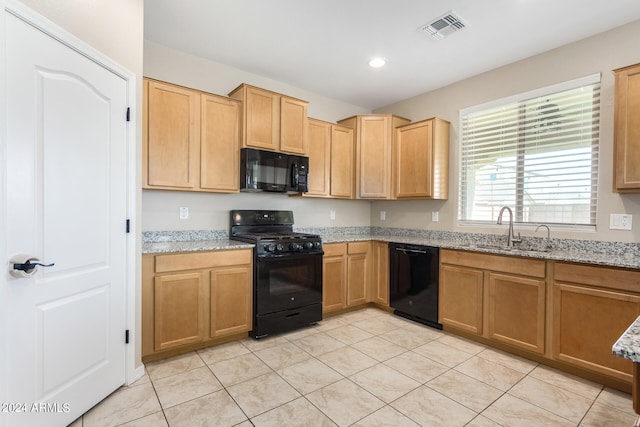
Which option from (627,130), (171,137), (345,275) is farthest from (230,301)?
(627,130)

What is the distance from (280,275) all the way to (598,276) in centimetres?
255

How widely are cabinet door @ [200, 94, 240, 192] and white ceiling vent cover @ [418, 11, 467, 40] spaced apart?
6.28 ft

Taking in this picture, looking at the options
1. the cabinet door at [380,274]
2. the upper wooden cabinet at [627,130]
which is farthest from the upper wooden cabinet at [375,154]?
the upper wooden cabinet at [627,130]

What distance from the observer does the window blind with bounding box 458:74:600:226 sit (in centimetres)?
277

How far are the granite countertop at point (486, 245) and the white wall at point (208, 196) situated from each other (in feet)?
0.34

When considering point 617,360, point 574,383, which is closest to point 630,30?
point 617,360

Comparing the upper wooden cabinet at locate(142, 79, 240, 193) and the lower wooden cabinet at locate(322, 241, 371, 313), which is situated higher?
the upper wooden cabinet at locate(142, 79, 240, 193)

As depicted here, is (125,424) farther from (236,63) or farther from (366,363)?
(236,63)

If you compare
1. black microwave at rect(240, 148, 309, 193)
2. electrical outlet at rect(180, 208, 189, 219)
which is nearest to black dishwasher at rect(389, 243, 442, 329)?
black microwave at rect(240, 148, 309, 193)

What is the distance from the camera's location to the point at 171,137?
9.15 ft

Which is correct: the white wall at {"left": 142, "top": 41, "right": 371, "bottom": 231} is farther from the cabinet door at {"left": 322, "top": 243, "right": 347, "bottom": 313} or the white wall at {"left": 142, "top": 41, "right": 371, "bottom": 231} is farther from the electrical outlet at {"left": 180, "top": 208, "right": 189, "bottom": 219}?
the cabinet door at {"left": 322, "top": 243, "right": 347, "bottom": 313}

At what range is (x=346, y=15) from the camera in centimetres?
248

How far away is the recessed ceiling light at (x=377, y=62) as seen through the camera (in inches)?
125

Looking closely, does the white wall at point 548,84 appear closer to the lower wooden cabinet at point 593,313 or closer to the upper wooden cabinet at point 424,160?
the upper wooden cabinet at point 424,160
